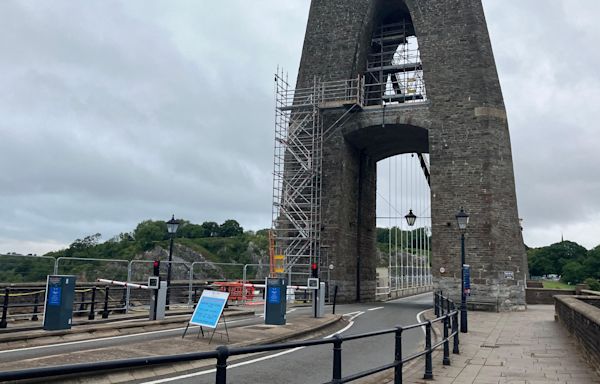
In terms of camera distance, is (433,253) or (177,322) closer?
(177,322)

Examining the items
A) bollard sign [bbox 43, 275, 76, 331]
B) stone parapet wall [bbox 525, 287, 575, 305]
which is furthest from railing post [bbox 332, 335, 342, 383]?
stone parapet wall [bbox 525, 287, 575, 305]

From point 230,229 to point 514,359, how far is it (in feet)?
343

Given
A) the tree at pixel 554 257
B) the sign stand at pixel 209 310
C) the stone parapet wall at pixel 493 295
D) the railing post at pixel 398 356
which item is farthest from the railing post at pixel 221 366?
the tree at pixel 554 257

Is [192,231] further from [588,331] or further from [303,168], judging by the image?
[588,331]

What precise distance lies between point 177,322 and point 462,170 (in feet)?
Result: 58.0

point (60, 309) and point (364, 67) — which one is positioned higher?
point (364, 67)

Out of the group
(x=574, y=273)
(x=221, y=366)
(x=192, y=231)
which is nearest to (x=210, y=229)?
(x=192, y=231)

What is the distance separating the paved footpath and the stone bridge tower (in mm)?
8381

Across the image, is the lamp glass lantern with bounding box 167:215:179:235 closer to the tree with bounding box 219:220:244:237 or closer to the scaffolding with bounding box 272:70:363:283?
the scaffolding with bounding box 272:70:363:283

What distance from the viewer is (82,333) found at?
39.2 ft

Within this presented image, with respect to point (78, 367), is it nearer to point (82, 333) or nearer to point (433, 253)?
point (82, 333)

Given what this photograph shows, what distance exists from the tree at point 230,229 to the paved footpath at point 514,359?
320 ft

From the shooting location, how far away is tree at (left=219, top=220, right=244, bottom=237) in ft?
370

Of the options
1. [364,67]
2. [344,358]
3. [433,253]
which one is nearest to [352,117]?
[364,67]
